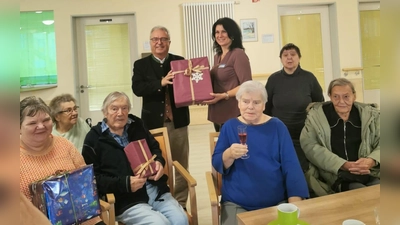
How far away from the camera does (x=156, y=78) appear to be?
2613mm

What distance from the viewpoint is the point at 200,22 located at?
6133 millimetres

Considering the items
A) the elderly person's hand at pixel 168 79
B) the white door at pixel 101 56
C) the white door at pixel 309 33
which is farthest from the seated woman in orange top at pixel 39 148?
the white door at pixel 309 33

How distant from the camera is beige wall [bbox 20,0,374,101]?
596 centimetres

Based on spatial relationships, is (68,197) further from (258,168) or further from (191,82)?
(191,82)

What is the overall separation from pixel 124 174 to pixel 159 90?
2.51 ft

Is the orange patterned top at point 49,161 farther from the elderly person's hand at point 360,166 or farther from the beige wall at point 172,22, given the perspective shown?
the beige wall at point 172,22

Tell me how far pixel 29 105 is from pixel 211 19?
504 centimetres

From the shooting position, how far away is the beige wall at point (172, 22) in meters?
5.96

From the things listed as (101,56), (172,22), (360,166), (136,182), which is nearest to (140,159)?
(136,182)

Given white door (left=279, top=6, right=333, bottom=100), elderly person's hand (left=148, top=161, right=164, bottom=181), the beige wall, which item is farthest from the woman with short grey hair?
white door (left=279, top=6, right=333, bottom=100)

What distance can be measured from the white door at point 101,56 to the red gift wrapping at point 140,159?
4.19 m

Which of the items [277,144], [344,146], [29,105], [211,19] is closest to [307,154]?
[344,146]

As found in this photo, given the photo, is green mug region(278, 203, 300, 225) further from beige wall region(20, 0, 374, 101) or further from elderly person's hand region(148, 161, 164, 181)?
beige wall region(20, 0, 374, 101)

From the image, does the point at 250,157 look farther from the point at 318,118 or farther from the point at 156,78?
the point at 156,78
